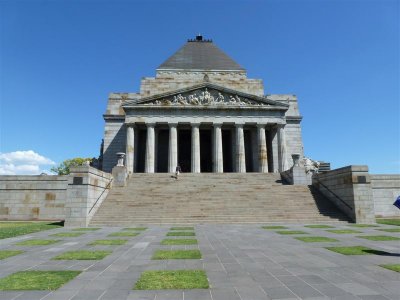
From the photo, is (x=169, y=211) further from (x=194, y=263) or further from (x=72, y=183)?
(x=194, y=263)

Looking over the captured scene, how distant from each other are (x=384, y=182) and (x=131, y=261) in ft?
79.6

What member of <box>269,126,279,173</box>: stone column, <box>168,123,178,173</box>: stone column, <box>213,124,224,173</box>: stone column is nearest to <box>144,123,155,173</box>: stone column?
<box>168,123,178,173</box>: stone column

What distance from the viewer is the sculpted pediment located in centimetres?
3928

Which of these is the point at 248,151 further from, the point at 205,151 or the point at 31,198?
the point at 31,198

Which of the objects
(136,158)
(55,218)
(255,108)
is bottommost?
(55,218)

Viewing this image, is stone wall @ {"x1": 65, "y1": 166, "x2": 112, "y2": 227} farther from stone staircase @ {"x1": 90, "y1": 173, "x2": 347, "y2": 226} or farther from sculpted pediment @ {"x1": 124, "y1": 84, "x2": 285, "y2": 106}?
sculpted pediment @ {"x1": 124, "y1": 84, "x2": 285, "y2": 106}

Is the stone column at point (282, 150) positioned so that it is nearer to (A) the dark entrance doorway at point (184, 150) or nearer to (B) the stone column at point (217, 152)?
(B) the stone column at point (217, 152)

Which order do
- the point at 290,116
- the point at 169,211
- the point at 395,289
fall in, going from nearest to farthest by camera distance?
the point at 395,289 → the point at 169,211 → the point at 290,116

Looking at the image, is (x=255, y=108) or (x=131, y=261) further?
(x=255, y=108)

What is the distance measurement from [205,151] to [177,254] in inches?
1496

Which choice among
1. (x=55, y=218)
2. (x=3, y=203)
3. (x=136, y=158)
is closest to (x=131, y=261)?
(x=55, y=218)

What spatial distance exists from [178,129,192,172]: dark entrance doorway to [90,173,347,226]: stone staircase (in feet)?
50.5

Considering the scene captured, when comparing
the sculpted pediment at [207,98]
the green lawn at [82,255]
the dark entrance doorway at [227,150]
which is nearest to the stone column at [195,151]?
the sculpted pediment at [207,98]

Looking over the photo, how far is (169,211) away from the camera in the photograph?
2056 cm
